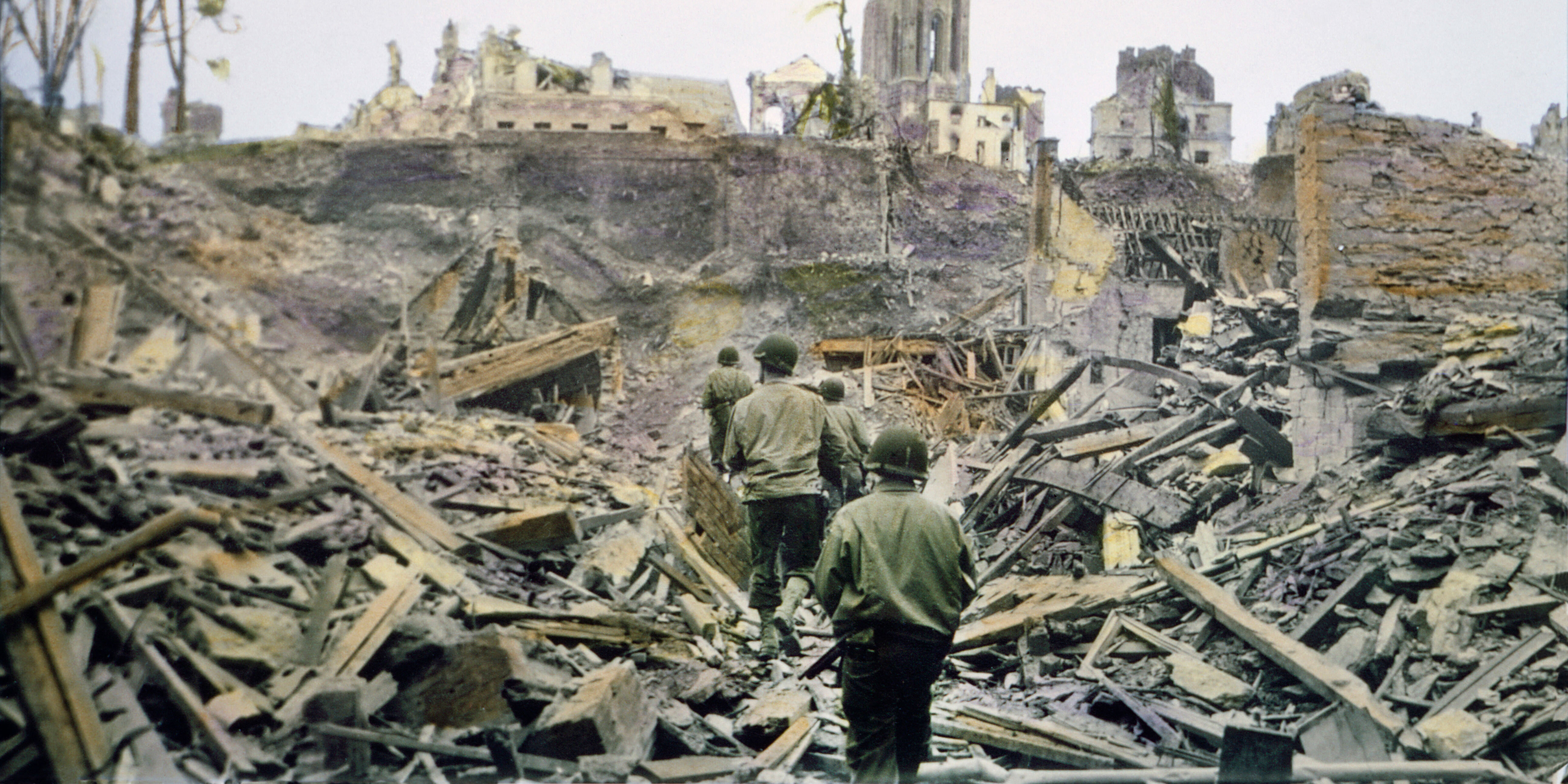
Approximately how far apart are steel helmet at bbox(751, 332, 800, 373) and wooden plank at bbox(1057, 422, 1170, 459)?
1.52m

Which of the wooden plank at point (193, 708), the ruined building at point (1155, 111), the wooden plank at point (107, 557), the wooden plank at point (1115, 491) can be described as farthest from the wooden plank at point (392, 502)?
the ruined building at point (1155, 111)

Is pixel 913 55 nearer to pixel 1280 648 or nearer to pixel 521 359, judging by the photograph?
pixel 521 359

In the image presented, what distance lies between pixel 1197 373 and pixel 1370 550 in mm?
1056

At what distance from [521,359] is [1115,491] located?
8.77 ft

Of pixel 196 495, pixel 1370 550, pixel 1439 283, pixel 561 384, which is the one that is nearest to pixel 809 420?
pixel 561 384

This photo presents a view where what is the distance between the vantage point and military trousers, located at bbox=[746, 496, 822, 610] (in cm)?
343

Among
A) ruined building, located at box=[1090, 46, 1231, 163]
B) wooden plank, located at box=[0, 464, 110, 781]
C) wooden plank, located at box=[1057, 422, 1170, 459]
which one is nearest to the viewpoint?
wooden plank, located at box=[0, 464, 110, 781]

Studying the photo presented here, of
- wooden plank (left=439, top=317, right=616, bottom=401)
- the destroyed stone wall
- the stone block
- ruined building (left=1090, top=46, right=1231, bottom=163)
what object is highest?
ruined building (left=1090, top=46, right=1231, bottom=163)

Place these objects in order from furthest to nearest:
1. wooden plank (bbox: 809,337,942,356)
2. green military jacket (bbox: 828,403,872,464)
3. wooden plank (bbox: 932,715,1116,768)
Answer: wooden plank (bbox: 809,337,942,356), green military jacket (bbox: 828,403,872,464), wooden plank (bbox: 932,715,1116,768)

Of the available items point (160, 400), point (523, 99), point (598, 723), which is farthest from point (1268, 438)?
point (160, 400)

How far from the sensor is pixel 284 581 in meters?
2.91

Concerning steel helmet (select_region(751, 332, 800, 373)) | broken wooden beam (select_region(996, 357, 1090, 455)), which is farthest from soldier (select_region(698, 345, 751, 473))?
broken wooden beam (select_region(996, 357, 1090, 455))

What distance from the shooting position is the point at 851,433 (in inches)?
140

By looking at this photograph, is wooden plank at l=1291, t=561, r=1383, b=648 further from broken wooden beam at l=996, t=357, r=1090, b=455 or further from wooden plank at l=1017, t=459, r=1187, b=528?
broken wooden beam at l=996, t=357, r=1090, b=455
